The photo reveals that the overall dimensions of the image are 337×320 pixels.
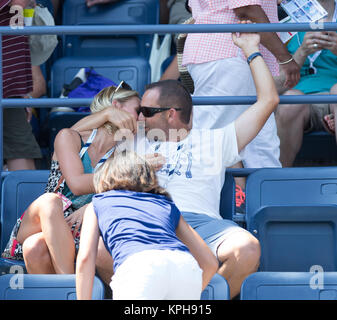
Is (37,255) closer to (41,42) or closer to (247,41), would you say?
A: (247,41)

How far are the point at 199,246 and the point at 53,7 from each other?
323 centimetres

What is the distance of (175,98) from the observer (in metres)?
3.21

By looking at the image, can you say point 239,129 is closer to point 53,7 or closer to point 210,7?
point 210,7

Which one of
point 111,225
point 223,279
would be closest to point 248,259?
point 223,279

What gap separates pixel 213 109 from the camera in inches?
149

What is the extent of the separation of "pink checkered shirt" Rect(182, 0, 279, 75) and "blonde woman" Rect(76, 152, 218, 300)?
1273 millimetres

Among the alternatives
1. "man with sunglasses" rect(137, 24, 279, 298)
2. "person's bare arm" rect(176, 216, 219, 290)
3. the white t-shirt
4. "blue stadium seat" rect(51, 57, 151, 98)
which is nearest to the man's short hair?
"man with sunglasses" rect(137, 24, 279, 298)

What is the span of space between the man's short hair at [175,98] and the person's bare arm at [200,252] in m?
0.75

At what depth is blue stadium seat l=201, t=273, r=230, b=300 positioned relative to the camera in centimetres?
259

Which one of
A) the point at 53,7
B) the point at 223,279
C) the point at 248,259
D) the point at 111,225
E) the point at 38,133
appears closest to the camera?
the point at 111,225

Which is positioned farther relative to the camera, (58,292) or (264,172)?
(264,172)

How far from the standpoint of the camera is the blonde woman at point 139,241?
2271 mm

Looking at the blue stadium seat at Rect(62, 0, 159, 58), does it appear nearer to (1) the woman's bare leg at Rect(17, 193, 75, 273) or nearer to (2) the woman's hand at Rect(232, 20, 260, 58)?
(2) the woman's hand at Rect(232, 20, 260, 58)

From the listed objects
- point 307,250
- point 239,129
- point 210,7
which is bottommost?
point 307,250
